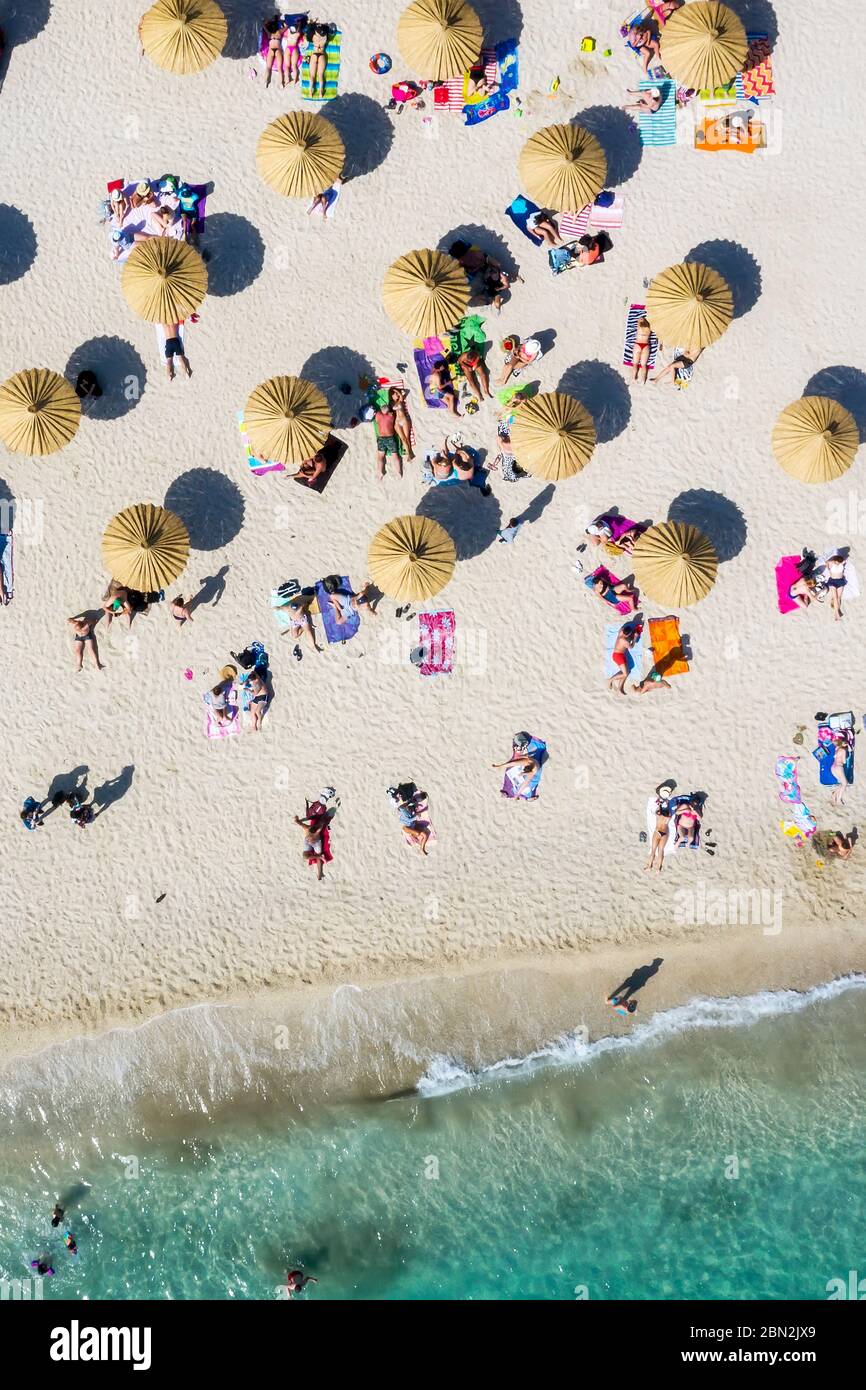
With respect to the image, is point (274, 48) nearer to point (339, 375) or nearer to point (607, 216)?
point (339, 375)

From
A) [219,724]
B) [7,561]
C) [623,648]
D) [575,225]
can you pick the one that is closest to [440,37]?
[575,225]

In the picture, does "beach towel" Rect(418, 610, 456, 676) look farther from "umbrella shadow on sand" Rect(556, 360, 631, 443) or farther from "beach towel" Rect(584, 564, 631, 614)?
"umbrella shadow on sand" Rect(556, 360, 631, 443)

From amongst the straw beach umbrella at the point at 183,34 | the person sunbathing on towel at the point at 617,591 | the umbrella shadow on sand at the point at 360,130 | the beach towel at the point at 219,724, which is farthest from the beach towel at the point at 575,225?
the beach towel at the point at 219,724

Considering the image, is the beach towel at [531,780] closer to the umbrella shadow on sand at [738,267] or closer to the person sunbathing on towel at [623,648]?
the person sunbathing on towel at [623,648]

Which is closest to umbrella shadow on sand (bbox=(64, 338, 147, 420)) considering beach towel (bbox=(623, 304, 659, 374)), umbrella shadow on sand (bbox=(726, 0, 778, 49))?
beach towel (bbox=(623, 304, 659, 374))

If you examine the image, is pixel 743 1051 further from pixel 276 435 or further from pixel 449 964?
pixel 276 435

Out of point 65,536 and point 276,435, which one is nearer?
point 276,435

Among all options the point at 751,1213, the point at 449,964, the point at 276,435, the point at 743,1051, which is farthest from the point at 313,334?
the point at 751,1213
